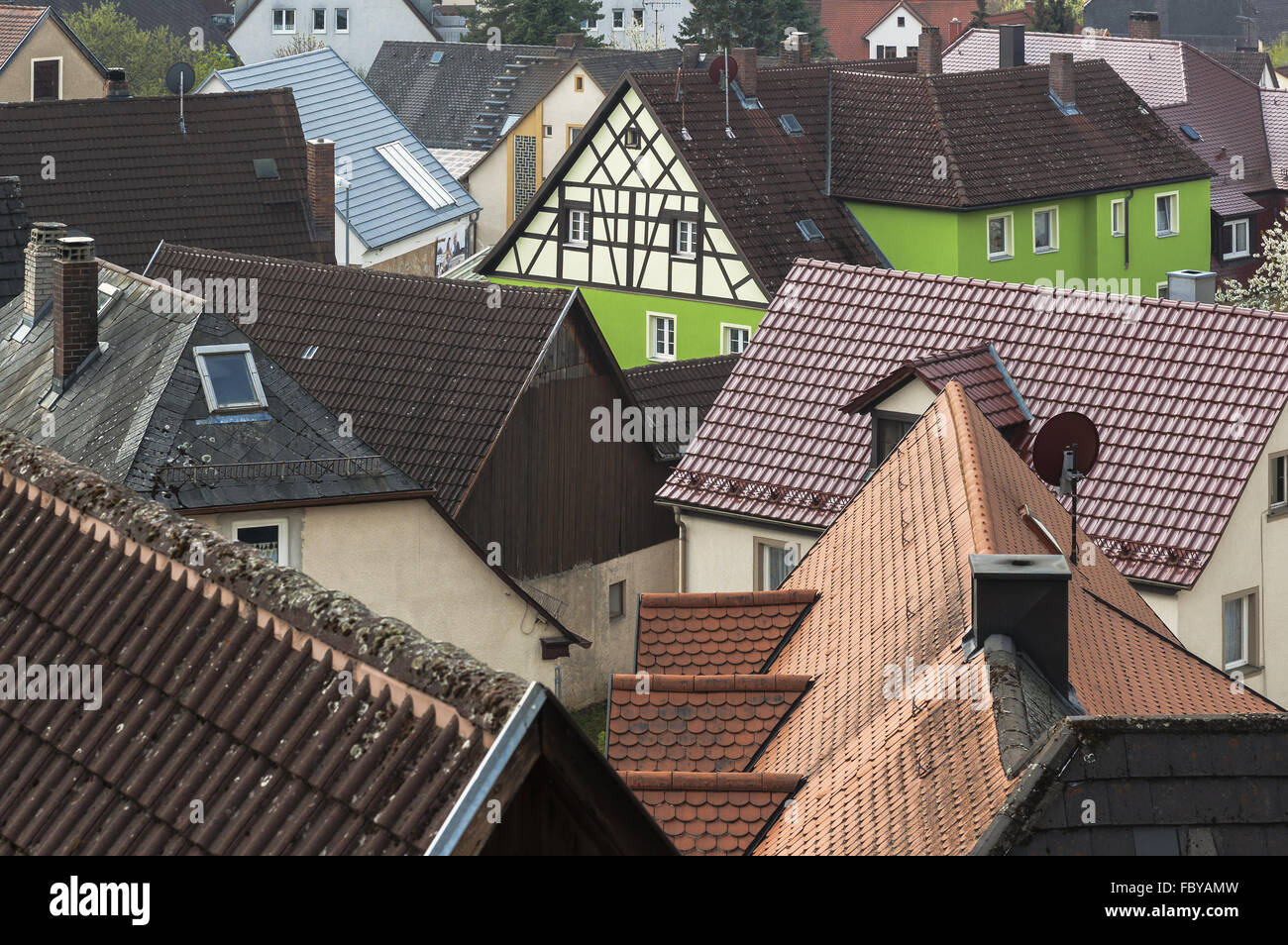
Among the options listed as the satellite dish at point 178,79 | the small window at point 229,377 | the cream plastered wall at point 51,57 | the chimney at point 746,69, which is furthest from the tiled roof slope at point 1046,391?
the cream plastered wall at point 51,57

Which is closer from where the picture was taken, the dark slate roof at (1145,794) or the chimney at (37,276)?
the dark slate roof at (1145,794)

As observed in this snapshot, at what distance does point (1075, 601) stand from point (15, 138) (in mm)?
23042

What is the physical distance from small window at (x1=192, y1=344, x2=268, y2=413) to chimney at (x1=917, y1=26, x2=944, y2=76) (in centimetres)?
3372

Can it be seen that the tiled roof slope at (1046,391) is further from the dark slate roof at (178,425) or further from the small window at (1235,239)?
the small window at (1235,239)

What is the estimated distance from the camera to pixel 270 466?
741 inches

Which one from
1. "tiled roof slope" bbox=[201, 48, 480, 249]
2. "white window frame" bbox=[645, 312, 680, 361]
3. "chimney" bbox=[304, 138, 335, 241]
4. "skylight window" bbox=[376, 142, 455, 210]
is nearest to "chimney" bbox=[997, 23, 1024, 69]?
"tiled roof slope" bbox=[201, 48, 480, 249]

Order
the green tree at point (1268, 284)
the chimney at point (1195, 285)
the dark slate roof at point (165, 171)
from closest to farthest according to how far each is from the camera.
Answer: the chimney at point (1195, 285), the dark slate roof at point (165, 171), the green tree at point (1268, 284)

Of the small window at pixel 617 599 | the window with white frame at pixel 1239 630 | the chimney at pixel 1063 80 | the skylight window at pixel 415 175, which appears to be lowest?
the small window at pixel 617 599

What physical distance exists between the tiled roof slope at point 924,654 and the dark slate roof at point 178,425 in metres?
4.89

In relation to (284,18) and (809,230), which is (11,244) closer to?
(809,230)

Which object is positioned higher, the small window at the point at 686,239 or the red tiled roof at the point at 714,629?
the small window at the point at 686,239

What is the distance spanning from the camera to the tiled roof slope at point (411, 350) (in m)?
25.1

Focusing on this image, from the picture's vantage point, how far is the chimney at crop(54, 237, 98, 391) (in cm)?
2041
